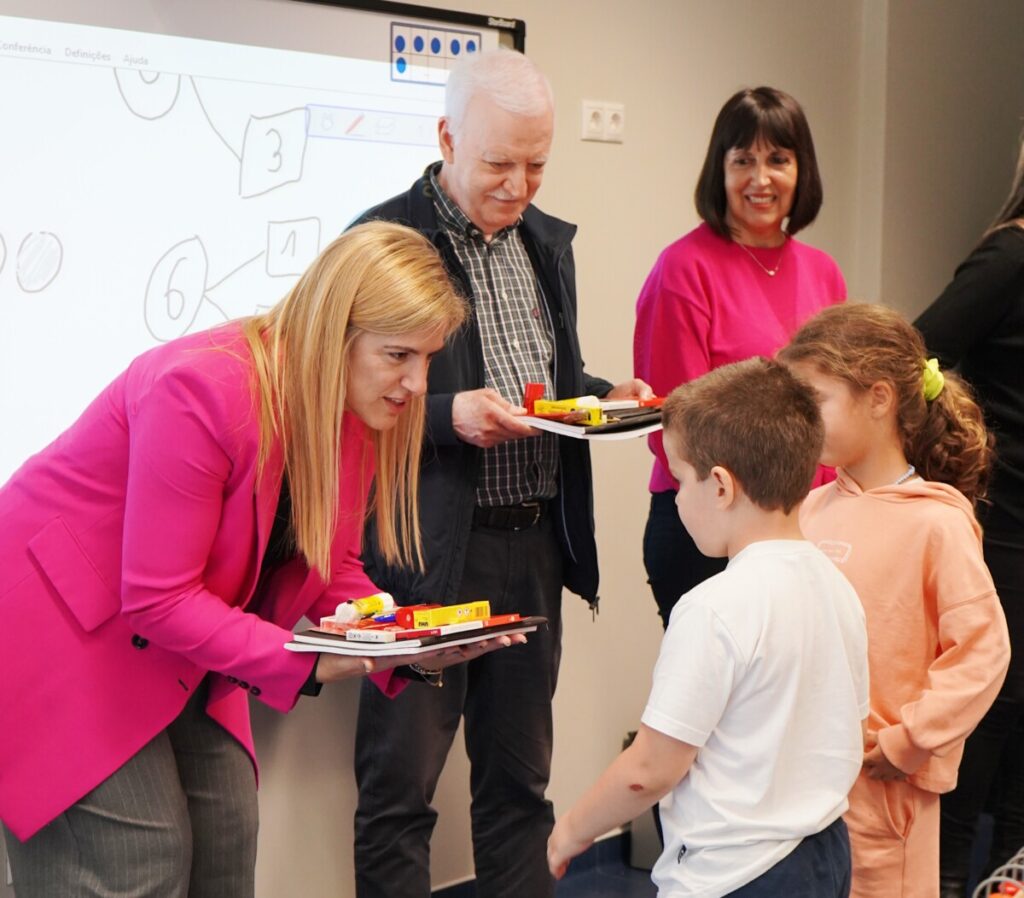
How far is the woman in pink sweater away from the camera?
2.52 meters

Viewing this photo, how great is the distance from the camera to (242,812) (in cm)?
177

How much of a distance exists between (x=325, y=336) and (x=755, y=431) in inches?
22.6

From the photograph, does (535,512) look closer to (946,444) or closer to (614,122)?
(946,444)

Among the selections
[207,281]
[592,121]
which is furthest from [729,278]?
[207,281]

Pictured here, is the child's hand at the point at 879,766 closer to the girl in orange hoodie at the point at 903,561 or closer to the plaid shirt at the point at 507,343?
the girl in orange hoodie at the point at 903,561

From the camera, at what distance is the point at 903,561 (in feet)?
6.38

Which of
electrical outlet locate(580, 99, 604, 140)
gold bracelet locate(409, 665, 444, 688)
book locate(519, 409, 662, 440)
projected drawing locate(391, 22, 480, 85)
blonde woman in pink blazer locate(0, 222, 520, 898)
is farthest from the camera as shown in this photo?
electrical outlet locate(580, 99, 604, 140)

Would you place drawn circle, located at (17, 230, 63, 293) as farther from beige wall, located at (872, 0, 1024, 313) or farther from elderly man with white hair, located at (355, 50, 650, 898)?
beige wall, located at (872, 0, 1024, 313)

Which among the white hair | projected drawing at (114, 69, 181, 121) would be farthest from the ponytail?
projected drawing at (114, 69, 181, 121)

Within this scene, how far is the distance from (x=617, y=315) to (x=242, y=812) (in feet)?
6.01

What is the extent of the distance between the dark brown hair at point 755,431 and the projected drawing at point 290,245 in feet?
4.13

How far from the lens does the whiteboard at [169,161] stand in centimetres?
227

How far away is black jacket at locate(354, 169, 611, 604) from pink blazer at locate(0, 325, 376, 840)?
1.94 feet

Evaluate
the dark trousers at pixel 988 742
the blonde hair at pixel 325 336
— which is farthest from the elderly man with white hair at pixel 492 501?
the dark trousers at pixel 988 742
